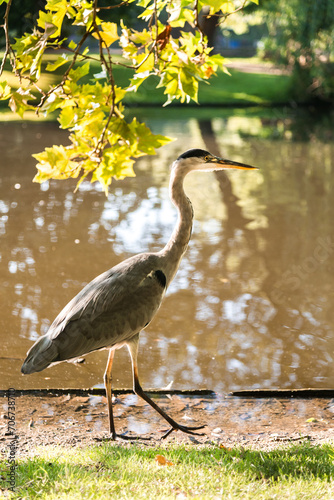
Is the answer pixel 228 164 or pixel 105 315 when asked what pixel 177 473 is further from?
pixel 228 164

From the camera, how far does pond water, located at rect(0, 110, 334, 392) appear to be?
5.90 metres

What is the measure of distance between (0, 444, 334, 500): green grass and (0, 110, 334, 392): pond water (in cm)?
149

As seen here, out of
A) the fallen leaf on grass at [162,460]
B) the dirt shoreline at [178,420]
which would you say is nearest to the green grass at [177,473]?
the fallen leaf on grass at [162,460]

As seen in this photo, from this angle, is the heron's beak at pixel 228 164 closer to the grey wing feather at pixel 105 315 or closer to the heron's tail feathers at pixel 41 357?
the grey wing feather at pixel 105 315

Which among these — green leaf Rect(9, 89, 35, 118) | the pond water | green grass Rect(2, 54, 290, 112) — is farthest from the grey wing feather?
green grass Rect(2, 54, 290, 112)

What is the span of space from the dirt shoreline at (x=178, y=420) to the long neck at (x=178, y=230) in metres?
1.11

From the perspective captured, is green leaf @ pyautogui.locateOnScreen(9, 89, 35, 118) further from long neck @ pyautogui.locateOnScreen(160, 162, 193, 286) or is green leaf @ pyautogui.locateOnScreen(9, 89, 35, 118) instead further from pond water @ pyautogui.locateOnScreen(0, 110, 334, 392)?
pond water @ pyautogui.locateOnScreen(0, 110, 334, 392)

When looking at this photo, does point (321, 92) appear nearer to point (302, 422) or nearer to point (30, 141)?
point (30, 141)

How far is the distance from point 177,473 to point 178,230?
1.77 meters

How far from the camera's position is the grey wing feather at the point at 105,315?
13.9 ft

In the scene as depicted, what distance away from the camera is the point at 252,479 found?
3629mm

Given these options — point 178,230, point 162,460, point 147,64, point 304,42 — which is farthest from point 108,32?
point 304,42

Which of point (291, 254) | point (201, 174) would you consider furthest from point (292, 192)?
point (291, 254)

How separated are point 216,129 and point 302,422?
1842cm
